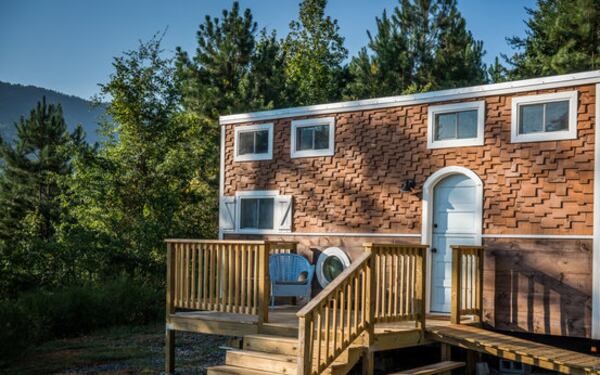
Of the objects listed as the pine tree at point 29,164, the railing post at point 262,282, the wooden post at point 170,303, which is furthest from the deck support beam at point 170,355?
the pine tree at point 29,164

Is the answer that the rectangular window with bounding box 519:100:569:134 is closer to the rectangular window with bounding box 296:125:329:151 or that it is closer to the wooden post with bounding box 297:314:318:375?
the rectangular window with bounding box 296:125:329:151

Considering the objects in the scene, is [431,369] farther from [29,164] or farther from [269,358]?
[29,164]

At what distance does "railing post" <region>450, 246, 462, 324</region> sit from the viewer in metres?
8.45

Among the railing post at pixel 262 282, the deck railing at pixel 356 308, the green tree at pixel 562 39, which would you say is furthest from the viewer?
the green tree at pixel 562 39

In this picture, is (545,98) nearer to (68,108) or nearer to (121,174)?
(121,174)

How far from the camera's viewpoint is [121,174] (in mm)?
18109

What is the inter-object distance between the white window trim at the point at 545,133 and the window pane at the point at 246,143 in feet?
14.3

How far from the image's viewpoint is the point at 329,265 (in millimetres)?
10562

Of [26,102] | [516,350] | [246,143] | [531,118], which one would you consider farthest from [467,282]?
[26,102]

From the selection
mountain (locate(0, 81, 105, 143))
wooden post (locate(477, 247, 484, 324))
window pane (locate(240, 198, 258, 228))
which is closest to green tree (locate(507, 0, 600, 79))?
window pane (locate(240, 198, 258, 228))

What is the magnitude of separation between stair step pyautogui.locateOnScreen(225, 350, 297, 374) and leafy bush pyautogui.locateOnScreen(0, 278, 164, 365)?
12.1 ft

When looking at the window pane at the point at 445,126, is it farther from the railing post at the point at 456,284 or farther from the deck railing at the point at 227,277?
the deck railing at the point at 227,277

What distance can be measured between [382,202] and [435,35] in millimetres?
12564

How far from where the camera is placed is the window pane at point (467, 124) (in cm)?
931
